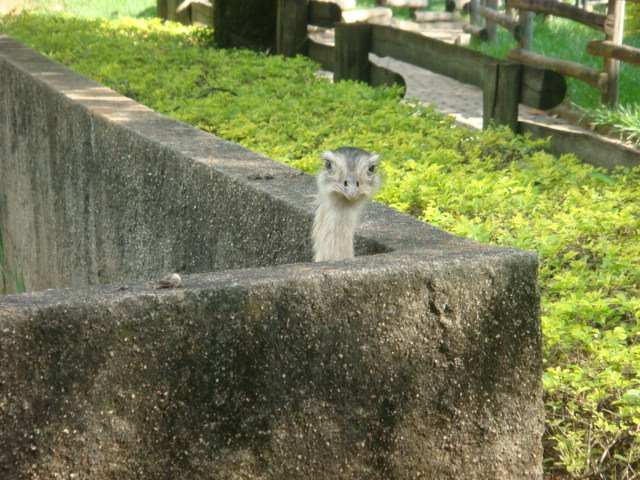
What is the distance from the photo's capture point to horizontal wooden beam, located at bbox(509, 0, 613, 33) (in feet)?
38.3

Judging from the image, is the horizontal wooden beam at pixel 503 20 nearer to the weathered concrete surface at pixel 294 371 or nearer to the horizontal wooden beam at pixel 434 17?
the horizontal wooden beam at pixel 434 17

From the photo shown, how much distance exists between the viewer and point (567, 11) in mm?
12523

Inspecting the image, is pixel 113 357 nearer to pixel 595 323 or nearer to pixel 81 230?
pixel 595 323

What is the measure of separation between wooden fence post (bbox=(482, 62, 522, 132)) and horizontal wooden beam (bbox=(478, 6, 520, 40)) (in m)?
7.08

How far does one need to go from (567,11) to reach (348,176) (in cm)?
910

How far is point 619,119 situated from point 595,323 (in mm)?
6501

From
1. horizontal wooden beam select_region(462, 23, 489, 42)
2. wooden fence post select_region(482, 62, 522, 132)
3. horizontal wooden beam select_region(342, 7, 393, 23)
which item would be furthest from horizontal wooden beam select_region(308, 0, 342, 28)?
horizontal wooden beam select_region(462, 23, 489, 42)

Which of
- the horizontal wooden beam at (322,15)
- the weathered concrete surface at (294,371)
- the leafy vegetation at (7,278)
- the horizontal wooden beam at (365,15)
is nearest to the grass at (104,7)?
the horizontal wooden beam at (365,15)

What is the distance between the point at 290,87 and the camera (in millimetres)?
9750

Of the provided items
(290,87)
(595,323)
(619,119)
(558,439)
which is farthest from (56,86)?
(619,119)

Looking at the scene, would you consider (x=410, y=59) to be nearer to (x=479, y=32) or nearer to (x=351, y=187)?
(x=351, y=187)

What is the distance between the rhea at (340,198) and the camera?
4.06m

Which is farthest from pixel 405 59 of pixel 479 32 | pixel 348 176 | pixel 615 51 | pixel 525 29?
pixel 479 32

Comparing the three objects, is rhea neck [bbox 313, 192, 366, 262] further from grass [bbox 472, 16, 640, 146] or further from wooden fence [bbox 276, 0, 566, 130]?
grass [bbox 472, 16, 640, 146]
